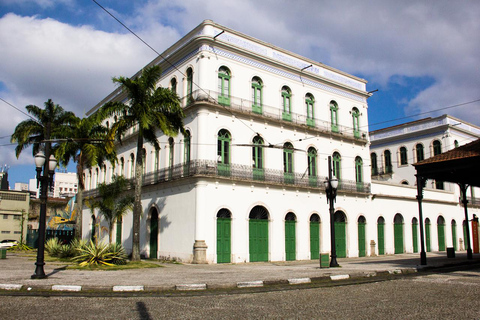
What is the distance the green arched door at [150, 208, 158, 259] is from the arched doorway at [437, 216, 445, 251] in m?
24.5

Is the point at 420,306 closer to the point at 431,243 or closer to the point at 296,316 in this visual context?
the point at 296,316

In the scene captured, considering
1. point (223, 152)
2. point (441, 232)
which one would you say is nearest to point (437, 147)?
point (441, 232)

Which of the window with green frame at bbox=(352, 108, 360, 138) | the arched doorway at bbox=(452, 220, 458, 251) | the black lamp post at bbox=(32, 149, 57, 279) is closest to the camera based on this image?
the black lamp post at bbox=(32, 149, 57, 279)

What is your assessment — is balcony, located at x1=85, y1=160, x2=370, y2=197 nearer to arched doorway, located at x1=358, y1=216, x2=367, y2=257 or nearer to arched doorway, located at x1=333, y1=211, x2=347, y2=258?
arched doorway, located at x1=333, y1=211, x2=347, y2=258

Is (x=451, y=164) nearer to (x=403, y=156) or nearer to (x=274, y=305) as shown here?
(x=274, y=305)

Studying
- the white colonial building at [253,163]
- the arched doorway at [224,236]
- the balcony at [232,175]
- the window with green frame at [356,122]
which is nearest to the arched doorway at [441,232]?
the white colonial building at [253,163]

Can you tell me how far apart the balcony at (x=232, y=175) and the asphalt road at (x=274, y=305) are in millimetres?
12212

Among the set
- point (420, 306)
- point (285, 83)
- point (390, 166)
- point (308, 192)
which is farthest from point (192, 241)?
point (390, 166)

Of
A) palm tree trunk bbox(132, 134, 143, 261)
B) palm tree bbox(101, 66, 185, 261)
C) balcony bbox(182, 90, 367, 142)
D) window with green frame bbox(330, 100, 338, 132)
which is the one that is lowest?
palm tree trunk bbox(132, 134, 143, 261)

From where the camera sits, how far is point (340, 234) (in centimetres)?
2797

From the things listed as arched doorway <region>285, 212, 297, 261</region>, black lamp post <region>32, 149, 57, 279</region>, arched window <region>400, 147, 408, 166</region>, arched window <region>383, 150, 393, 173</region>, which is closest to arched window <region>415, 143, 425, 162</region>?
arched window <region>400, 147, 408, 166</region>

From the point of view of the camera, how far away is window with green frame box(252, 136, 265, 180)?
2414 centimetres

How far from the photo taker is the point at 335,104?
30.3 meters

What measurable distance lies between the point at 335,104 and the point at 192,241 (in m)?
15.3
